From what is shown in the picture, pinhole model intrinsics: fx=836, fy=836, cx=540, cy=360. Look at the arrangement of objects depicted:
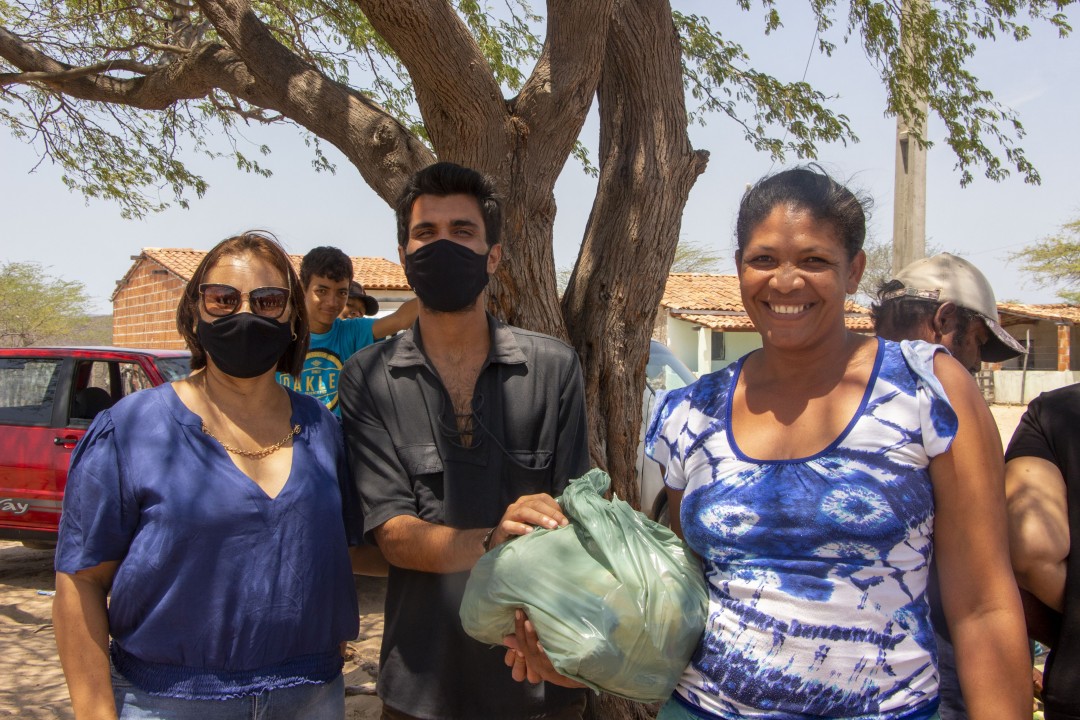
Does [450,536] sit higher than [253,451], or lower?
lower

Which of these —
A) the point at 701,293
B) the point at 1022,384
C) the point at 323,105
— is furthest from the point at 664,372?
the point at 701,293

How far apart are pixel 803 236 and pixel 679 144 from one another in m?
2.38

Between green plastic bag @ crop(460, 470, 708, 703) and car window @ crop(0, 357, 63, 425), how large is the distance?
20.3 ft

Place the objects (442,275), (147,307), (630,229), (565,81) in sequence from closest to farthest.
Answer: (442,275)
(565,81)
(630,229)
(147,307)

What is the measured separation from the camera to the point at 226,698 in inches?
71.9

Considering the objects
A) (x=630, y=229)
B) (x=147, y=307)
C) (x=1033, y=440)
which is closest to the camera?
(x=1033, y=440)

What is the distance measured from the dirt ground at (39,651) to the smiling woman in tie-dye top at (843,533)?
10.4 feet

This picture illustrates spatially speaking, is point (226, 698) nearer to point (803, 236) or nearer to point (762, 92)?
point (803, 236)

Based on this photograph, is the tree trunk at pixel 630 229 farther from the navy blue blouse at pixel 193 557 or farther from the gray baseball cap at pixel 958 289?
the navy blue blouse at pixel 193 557

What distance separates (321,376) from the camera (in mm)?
4348

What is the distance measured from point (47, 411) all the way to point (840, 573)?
6.78 meters

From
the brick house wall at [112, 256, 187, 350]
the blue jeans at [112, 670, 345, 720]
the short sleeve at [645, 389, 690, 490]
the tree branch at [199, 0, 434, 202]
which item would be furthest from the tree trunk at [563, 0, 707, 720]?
the brick house wall at [112, 256, 187, 350]

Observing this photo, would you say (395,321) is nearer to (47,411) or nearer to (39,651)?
(39,651)

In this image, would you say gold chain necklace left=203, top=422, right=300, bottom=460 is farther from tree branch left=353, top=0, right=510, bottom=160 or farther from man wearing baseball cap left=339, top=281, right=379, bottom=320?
man wearing baseball cap left=339, top=281, right=379, bottom=320
